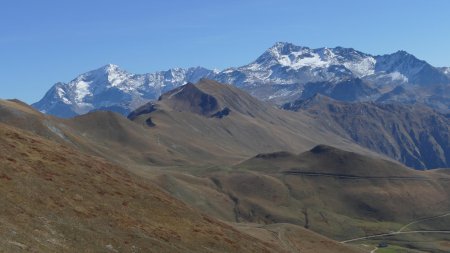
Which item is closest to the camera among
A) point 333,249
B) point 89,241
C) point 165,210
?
point 89,241

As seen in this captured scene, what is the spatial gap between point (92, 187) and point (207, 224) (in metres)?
28.0

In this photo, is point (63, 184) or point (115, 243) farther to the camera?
point (63, 184)

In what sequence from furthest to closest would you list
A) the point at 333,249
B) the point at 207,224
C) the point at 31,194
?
the point at 333,249 < the point at 207,224 < the point at 31,194

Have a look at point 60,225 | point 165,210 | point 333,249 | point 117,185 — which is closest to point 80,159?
point 117,185

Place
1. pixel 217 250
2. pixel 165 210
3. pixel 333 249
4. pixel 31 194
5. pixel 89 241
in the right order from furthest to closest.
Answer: pixel 333 249
pixel 165 210
pixel 217 250
pixel 31 194
pixel 89 241

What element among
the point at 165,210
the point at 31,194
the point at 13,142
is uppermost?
the point at 13,142

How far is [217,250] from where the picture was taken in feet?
342

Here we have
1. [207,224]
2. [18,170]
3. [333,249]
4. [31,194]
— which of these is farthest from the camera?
[333,249]

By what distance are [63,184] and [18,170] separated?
842 centimetres

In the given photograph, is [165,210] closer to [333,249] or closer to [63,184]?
[63,184]

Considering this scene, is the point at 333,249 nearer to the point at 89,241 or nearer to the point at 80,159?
the point at 80,159

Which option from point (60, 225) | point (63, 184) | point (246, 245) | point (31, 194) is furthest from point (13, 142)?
point (246, 245)

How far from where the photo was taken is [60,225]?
78438 mm

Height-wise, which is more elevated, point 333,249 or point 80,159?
point 80,159
